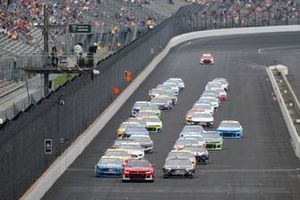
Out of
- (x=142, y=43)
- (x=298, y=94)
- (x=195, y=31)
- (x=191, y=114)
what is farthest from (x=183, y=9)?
(x=191, y=114)

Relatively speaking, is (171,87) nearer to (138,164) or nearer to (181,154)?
(181,154)

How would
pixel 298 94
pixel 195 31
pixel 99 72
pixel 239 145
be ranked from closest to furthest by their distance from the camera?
pixel 239 145, pixel 99 72, pixel 298 94, pixel 195 31

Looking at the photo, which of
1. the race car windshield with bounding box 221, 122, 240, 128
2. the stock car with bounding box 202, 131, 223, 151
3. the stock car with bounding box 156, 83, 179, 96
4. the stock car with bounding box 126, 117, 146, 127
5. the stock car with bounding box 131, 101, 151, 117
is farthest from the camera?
the stock car with bounding box 156, 83, 179, 96

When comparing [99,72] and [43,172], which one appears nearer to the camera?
[43,172]

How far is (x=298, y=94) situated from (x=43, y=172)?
43.6m

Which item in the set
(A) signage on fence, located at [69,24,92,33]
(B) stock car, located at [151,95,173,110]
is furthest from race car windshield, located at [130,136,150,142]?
(B) stock car, located at [151,95,173,110]

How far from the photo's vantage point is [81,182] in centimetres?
6019

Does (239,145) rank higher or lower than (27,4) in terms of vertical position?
lower

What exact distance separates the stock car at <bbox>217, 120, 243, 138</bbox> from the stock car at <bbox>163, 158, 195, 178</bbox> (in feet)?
51.6

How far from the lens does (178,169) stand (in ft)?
202

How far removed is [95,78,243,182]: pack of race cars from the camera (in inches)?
2431

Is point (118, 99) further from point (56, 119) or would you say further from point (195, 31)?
point (195, 31)

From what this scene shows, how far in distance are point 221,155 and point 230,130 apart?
24.8 feet

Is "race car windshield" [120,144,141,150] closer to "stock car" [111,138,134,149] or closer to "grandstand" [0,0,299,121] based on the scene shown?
"stock car" [111,138,134,149]
